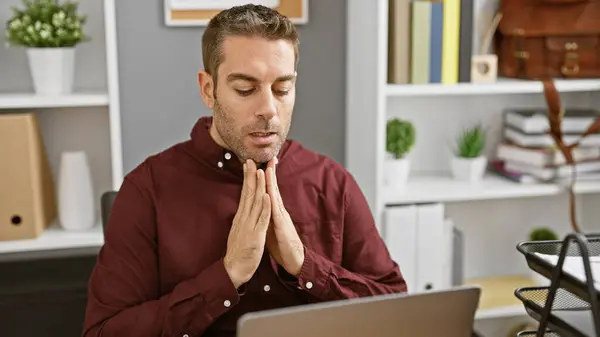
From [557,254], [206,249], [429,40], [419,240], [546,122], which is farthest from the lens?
[546,122]

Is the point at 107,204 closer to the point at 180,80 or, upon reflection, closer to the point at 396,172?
the point at 180,80

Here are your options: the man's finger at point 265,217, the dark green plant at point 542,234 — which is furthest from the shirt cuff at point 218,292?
the dark green plant at point 542,234

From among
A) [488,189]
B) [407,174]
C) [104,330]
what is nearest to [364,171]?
[407,174]

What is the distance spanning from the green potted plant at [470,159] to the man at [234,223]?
2.88ft

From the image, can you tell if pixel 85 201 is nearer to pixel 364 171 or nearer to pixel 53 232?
pixel 53 232

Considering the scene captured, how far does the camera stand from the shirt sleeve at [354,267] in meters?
1.52

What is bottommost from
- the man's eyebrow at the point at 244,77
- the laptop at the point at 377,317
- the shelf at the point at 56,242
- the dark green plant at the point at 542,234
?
the dark green plant at the point at 542,234

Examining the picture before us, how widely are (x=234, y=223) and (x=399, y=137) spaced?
105cm

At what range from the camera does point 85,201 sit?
7.22ft

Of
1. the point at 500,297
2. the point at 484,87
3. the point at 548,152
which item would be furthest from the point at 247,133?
the point at 500,297

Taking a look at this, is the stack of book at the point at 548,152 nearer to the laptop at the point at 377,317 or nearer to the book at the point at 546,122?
the book at the point at 546,122

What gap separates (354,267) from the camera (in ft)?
5.54

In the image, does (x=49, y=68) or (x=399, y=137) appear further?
(x=399, y=137)

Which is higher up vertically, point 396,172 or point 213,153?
point 213,153
